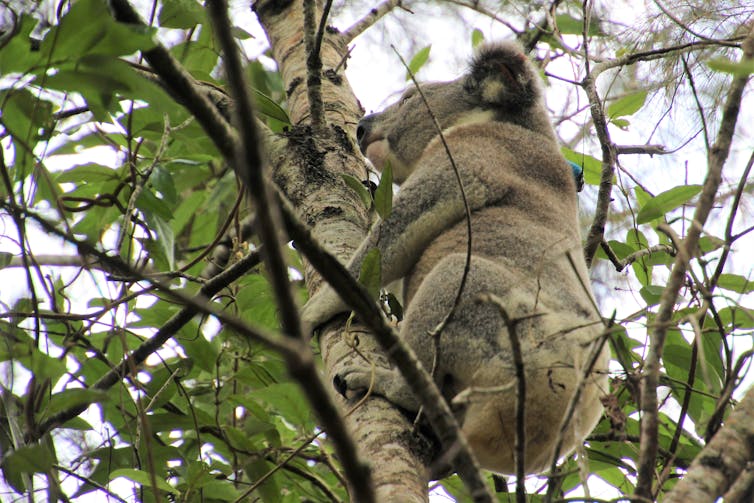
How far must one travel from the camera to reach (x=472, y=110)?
14.0 ft

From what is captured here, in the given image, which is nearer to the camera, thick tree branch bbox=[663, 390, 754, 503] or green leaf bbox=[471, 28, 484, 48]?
thick tree branch bbox=[663, 390, 754, 503]

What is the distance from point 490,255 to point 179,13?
4.90ft

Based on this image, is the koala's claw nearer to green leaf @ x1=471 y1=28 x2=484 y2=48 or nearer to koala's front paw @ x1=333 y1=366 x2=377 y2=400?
koala's front paw @ x1=333 y1=366 x2=377 y2=400

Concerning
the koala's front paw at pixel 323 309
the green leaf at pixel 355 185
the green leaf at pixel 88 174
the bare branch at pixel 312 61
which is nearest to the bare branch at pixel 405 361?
the koala's front paw at pixel 323 309

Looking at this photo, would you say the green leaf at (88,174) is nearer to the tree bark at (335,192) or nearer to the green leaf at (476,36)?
the tree bark at (335,192)

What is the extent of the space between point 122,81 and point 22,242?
2.06ft

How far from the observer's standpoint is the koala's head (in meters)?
4.15

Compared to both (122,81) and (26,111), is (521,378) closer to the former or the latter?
(122,81)

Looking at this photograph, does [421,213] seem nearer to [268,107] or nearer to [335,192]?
[335,192]

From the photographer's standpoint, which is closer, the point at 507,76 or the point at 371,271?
the point at 371,271

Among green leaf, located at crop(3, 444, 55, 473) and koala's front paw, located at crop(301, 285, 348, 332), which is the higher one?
koala's front paw, located at crop(301, 285, 348, 332)

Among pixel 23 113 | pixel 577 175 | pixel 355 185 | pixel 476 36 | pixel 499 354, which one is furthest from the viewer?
pixel 476 36

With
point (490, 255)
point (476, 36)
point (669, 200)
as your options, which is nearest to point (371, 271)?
point (490, 255)

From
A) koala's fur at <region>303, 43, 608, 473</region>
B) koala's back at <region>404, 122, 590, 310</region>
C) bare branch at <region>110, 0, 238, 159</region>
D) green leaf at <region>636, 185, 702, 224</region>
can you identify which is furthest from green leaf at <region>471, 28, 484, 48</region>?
bare branch at <region>110, 0, 238, 159</region>
